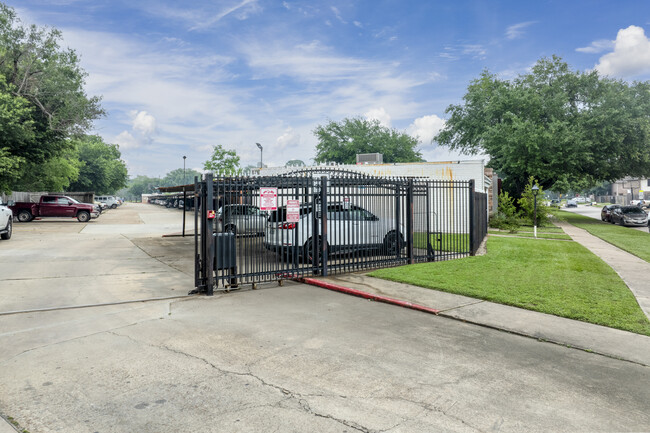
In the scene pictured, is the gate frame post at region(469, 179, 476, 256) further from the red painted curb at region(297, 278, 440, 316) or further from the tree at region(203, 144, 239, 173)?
the tree at region(203, 144, 239, 173)

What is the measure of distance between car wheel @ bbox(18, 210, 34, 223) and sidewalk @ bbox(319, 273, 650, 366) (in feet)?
104

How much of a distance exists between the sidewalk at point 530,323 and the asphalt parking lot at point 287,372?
0.29m

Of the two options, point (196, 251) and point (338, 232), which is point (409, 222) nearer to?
point (338, 232)

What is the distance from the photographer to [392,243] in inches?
455

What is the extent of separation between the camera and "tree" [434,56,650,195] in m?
31.3

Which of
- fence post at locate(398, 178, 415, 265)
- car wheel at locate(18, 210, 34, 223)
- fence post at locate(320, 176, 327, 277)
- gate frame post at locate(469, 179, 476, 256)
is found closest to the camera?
fence post at locate(320, 176, 327, 277)

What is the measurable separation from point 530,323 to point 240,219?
18.7 feet

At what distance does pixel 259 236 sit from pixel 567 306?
606cm

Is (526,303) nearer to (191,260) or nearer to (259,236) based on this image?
(259,236)

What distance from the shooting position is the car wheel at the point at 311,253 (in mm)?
9922

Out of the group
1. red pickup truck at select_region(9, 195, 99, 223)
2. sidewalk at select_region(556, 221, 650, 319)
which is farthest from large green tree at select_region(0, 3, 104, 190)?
sidewalk at select_region(556, 221, 650, 319)

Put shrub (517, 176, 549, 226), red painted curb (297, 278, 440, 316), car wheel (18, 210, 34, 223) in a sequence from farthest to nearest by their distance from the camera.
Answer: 1. car wheel (18, 210, 34, 223)
2. shrub (517, 176, 549, 226)
3. red painted curb (297, 278, 440, 316)

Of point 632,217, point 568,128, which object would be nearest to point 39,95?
point 568,128

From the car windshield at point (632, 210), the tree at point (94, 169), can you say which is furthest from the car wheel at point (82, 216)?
the car windshield at point (632, 210)
